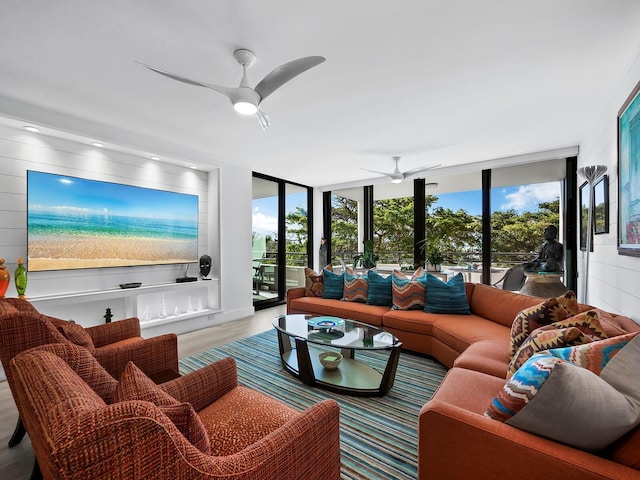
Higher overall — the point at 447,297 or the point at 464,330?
the point at 447,297

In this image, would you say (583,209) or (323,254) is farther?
(323,254)

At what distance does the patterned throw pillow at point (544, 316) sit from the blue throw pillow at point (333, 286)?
2.49 metres

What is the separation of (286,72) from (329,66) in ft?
1.77

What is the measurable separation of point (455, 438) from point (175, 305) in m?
4.19

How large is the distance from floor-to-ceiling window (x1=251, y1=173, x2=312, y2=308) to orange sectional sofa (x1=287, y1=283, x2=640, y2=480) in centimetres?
383

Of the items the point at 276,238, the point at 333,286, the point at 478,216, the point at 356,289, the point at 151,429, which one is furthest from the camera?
the point at 276,238

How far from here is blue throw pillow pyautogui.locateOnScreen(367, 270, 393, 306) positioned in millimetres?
3816

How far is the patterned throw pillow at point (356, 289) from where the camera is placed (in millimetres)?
4012

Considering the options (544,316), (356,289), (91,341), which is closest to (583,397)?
(544,316)

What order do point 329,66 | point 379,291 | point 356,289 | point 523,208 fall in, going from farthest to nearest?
point 523,208 < point 356,289 < point 379,291 < point 329,66

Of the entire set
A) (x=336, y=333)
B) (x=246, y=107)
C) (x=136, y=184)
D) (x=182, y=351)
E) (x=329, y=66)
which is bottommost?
(x=182, y=351)

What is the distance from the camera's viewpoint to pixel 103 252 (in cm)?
369

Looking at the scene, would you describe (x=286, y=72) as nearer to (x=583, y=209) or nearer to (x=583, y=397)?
(x=583, y=397)

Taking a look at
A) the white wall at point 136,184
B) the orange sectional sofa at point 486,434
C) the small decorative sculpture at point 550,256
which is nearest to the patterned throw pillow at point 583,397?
the orange sectional sofa at point 486,434
